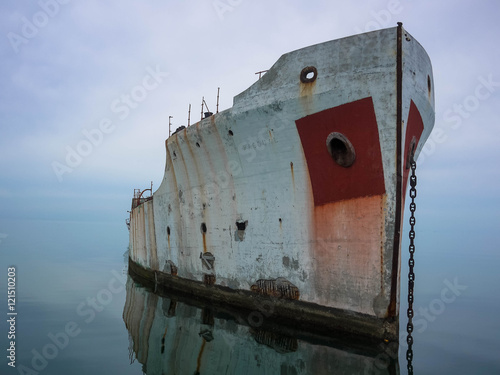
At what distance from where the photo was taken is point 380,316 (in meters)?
6.78

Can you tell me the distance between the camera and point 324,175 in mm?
7438

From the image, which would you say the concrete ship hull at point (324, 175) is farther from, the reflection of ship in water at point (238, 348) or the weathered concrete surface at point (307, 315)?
the reflection of ship in water at point (238, 348)

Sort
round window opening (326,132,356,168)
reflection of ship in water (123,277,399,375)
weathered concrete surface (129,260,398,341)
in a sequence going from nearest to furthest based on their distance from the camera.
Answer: reflection of ship in water (123,277,399,375) < weathered concrete surface (129,260,398,341) < round window opening (326,132,356,168)

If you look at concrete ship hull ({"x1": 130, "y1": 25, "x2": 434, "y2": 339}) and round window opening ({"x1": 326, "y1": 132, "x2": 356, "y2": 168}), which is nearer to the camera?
concrete ship hull ({"x1": 130, "y1": 25, "x2": 434, "y2": 339})

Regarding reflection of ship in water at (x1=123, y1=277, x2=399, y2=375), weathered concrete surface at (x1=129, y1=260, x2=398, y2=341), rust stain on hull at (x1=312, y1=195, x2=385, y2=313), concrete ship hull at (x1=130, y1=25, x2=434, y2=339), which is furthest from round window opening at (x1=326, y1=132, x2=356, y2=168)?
reflection of ship in water at (x1=123, y1=277, x2=399, y2=375)

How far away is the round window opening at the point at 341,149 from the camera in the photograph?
703cm

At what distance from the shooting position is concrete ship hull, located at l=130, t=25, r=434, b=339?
680cm

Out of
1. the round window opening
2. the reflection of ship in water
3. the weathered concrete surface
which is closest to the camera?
the reflection of ship in water

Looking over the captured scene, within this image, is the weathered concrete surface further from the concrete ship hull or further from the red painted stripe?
the red painted stripe

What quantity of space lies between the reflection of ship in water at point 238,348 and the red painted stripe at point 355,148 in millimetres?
2839

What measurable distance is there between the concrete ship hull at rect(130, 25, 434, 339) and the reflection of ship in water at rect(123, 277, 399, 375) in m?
0.48

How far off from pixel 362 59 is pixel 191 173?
228 inches

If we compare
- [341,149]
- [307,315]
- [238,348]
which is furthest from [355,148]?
[238,348]

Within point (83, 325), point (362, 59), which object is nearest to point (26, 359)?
point (83, 325)
